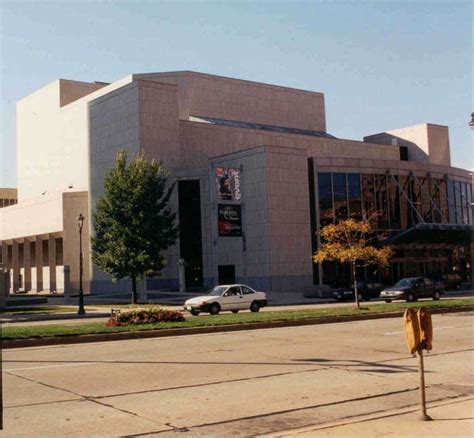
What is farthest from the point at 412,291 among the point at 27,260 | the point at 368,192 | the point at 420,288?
the point at 27,260

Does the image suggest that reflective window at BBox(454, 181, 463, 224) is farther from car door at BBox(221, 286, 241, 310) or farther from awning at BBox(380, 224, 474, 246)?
car door at BBox(221, 286, 241, 310)

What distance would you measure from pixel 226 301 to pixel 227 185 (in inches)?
990

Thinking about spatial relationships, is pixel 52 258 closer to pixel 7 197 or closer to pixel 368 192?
pixel 368 192

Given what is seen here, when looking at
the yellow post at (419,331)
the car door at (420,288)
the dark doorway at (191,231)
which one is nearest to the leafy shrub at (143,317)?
the yellow post at (419,331)

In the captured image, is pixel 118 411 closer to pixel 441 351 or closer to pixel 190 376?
pixel 190 376

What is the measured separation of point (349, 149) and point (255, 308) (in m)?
50.5

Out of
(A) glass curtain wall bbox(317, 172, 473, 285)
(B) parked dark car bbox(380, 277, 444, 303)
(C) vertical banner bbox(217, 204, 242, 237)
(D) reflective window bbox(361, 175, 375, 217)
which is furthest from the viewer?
(D) reflective window bbox(361, 175, 375, 217)

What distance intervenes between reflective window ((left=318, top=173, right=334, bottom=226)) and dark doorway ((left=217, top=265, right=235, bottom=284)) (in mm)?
9470

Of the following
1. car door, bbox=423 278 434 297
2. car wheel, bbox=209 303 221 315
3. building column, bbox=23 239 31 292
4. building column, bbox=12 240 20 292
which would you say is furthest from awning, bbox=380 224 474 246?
building column, bbox=12 240 20 292

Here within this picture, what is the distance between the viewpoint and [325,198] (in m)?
60.3

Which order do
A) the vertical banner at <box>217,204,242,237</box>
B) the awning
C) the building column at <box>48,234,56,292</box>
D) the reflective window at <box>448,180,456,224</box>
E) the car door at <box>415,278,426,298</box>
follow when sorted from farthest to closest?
the building column at <box>48,234,56,292</box>
the reflective window at <box>448,180,456,224</box>
the awning
the vertical banner at <box>217,204,242,237</box>
the car door at <box>415,278,426,298</box>

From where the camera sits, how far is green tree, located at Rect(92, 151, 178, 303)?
45906 millimetres

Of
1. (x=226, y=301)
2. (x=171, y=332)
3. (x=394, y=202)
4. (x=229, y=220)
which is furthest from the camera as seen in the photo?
(x=394, y=202)

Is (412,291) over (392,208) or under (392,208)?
under
